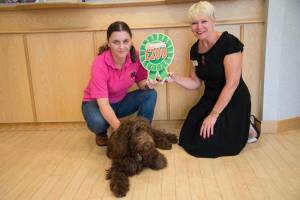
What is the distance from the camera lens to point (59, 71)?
234 centimetres

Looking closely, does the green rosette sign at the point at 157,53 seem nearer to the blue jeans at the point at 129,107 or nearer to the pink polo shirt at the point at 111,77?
the pink polo shirt at the point at 111,77

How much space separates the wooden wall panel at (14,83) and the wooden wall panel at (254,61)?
1.75m

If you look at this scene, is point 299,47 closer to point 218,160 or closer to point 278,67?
point 278,67

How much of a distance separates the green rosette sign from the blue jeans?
29cm

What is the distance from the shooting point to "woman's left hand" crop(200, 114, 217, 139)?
1.88 metres

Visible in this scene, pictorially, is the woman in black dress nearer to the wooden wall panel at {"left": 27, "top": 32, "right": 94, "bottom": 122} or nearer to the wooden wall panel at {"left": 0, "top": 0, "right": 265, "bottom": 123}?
the wooden wall panel at {"left": 0, "top": 0, "right": 265, "bottom": 123}

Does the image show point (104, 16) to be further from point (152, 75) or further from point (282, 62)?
point (282, 62)

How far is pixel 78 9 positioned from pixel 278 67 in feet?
5.11

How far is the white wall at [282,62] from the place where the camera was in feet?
6.59

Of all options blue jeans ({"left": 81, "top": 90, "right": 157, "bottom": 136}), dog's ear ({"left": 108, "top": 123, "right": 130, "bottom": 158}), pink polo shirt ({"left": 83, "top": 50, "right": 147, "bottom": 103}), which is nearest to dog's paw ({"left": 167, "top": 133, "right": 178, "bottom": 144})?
blue jeans ({"left": 81, "top": 90, "right": 157, "bottom": 136})

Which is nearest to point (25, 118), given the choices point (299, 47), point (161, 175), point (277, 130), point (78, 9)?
point (78, 9)

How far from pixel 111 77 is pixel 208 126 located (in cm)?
71

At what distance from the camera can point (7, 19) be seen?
2.29m

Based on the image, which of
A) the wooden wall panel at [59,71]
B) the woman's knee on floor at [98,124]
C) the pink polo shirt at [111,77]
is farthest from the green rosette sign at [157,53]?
the wooden wall panel at [59,71]
